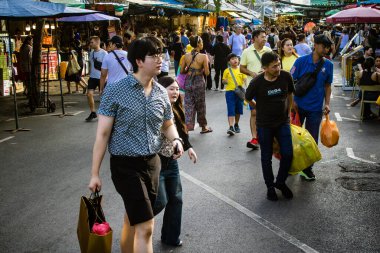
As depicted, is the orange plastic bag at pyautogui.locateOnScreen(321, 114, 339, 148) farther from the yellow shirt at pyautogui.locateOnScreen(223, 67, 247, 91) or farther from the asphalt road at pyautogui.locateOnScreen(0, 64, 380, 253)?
the yellow shirt at pyautogui.locateOnScreen(223, 67, 247, 91)

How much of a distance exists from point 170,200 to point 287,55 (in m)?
5.34

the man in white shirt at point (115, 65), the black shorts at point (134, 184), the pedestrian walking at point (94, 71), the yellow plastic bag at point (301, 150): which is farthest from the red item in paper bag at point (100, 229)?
the pedestrian walking at point (94, 71)

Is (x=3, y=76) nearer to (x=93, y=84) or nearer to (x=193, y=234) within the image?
(x=93, y=84)

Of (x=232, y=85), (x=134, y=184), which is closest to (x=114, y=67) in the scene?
(x=232, y=85)

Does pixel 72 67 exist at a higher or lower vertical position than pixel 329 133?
higher

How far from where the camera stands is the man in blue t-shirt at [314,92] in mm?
6422

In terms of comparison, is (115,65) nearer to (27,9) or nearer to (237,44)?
(27,9)

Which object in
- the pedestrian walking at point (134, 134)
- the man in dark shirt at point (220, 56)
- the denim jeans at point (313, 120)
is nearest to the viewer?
the pedestrian walking at point (134, 134)

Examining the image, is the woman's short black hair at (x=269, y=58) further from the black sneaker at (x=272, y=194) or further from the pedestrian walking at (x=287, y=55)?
the pedestrian walking at (x=287, y=55)

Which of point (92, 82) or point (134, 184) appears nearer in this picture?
point (134, 184)

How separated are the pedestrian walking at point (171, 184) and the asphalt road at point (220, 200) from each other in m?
0.16

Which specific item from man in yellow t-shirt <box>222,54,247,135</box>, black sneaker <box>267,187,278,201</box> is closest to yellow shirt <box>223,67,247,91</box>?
man in yellow t-shirt <box>222,54,247,135</box>

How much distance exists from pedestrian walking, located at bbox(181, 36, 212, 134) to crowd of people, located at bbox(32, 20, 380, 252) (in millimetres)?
19

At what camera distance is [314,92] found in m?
6.46
